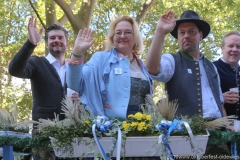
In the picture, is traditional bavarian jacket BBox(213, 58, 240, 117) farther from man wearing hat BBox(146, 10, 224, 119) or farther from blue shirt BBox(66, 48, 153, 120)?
blue shirt BBox(66, 48, 153, 120)

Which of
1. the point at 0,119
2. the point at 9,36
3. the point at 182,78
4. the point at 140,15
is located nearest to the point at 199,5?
the point at 140,15

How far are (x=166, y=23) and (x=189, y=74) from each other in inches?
23.8

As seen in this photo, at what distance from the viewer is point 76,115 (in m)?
2.35

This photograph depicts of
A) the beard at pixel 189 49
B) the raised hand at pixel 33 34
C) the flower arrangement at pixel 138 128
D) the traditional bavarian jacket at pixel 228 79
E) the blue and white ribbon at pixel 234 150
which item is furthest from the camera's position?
the traditional bavarian jacket at pixel 228 79

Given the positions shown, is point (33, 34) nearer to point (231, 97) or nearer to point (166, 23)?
point (166, 23)

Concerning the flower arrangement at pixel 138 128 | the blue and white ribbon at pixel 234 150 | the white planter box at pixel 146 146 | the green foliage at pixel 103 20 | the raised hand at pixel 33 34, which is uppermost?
the green foliage at pixel 103 20

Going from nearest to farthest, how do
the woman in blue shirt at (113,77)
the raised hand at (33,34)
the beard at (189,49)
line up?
the woman in blue shirt at (113,77) → the raised hand at (33,34) → the beard at (189,49)

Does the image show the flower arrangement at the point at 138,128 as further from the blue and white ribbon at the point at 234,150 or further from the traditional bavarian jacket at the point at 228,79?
the traditional bavarian jacket at the point at 228,79

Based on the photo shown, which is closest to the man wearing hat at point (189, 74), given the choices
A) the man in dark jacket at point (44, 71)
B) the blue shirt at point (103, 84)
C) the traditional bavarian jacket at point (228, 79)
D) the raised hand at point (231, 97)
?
the raised hand at point (231, 97)

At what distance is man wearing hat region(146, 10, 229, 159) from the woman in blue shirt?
17 cm

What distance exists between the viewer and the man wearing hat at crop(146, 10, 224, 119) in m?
3.11

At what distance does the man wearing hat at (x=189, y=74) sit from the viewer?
122 inches

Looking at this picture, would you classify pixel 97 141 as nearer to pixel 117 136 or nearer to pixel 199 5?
pixel 117 136

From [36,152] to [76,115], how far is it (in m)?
0.54
